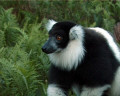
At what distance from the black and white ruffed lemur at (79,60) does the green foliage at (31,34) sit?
2.99 feet

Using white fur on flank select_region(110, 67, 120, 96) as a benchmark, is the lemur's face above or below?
above

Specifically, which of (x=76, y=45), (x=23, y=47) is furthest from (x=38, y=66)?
(x=76, y=45)

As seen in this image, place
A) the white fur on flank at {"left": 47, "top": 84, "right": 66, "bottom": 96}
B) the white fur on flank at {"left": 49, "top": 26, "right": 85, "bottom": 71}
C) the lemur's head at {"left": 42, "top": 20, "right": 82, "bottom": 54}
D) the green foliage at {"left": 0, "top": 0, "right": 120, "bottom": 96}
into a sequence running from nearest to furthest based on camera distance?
the white fur on flank at {"left": 49, "top": 26, "right": 85, "bottom": 71}, the lemur's head at {"left": 42, "top": 20, "right": 82, "bottom": 54}, the white fur on flank at {"left": 47, "top": 84, "right": 66, "bottom": 96}, the green foliage at {"left": 0, "top": 0, "right": 120, "bottom": 96}

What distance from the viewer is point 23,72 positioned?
6.30m

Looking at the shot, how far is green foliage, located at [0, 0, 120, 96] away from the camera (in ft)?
21.3

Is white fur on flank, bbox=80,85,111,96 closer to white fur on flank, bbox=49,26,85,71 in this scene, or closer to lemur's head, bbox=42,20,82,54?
white fur on flank, bbox=49,26,85,71

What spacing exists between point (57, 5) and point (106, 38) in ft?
16.0

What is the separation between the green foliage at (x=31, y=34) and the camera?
6.50m

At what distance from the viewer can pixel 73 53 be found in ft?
18.0

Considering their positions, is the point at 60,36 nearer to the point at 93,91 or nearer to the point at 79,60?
the point at 79,60

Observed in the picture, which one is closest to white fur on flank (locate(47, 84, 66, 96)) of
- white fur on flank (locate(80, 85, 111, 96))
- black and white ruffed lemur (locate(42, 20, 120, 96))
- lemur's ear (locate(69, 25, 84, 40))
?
black and white ruffed lemur (locate(42, 20, 120, 96))

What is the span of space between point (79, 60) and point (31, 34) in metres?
2.99

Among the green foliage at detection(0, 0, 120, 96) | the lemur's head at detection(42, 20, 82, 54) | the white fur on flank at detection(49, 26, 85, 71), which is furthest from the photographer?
the green foliage at detection(0, 0, 120, 96)

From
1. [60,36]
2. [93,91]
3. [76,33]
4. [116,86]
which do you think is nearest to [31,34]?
[60,36]
